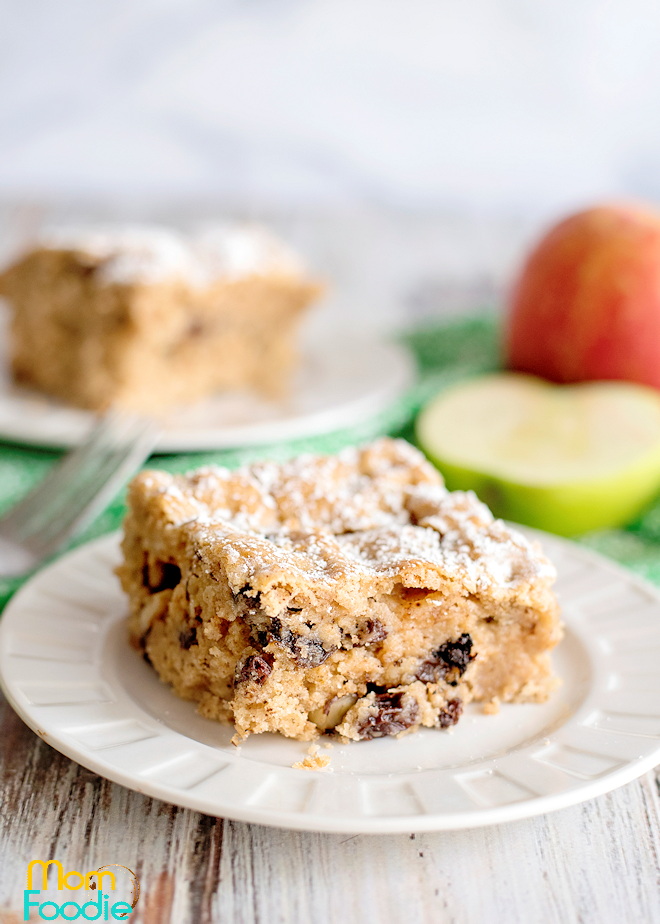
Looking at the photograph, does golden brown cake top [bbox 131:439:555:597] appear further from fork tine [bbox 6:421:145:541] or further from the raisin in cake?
the raisin in cake

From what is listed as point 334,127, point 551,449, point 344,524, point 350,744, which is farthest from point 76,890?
point 334,127

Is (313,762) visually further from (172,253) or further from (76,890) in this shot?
(172,253)

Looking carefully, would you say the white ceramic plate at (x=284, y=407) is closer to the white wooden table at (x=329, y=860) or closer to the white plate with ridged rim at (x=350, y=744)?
the white plate with ridged rim at (x=350, y=744)

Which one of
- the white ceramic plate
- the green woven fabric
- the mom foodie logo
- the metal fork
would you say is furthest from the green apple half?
the mom foodie logo

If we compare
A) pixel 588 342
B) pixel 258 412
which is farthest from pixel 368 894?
pixel 588 342

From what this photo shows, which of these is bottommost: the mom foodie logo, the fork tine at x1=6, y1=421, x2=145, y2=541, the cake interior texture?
the fork tine at x1=6, y1=421, x2=145, y2=541
